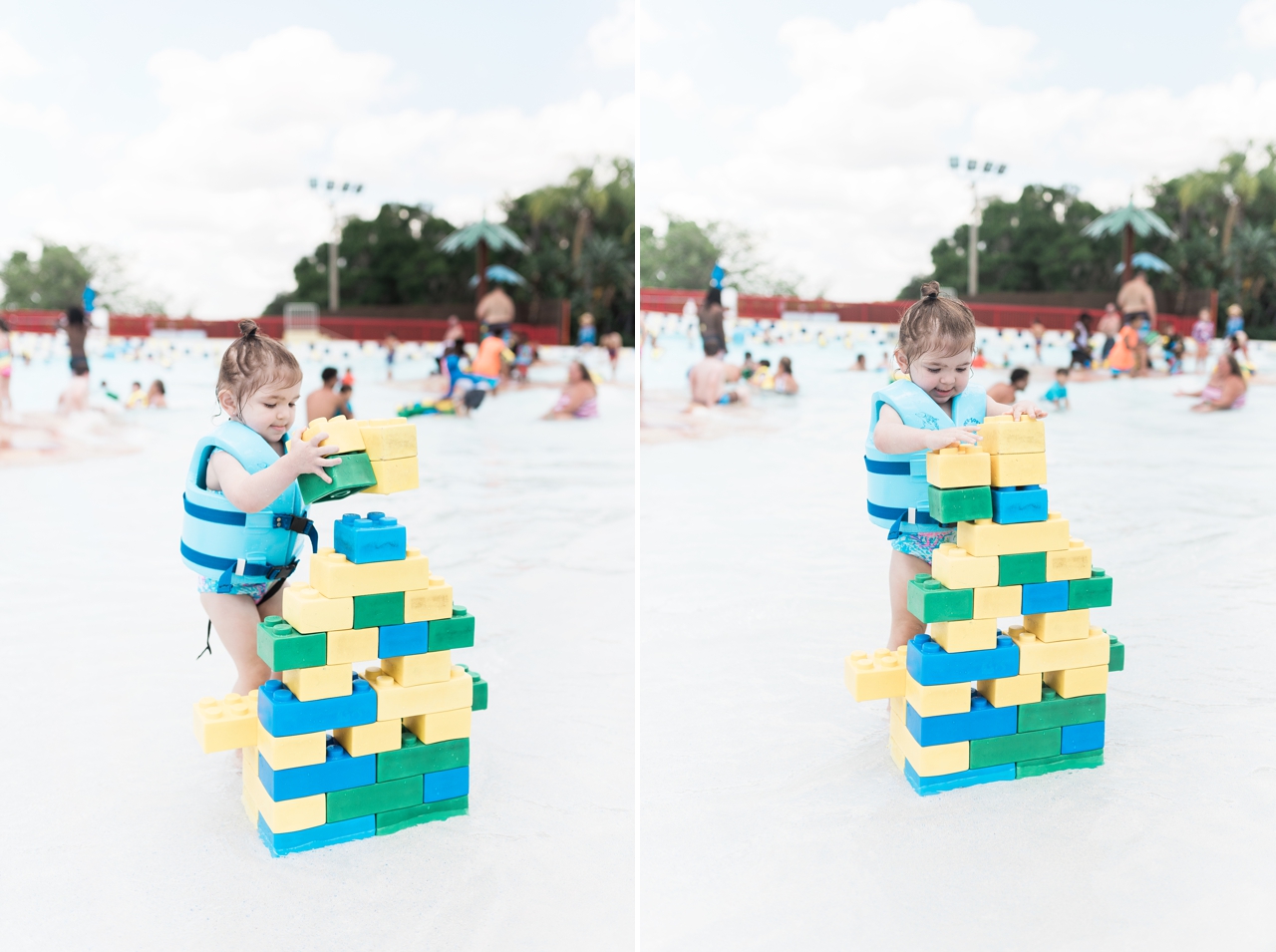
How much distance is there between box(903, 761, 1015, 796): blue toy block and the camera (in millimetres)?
2643

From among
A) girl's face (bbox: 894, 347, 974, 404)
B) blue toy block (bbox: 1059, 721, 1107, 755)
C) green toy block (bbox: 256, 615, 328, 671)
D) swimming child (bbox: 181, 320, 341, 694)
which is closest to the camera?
green toy block (bbox: 256, 615, 328, 671)

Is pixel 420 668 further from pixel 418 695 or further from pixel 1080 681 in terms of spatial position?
pixel 1080 681

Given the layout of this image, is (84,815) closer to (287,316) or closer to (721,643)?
(721,643)

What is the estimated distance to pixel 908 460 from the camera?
2982 mm

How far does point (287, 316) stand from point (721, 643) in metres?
18.6

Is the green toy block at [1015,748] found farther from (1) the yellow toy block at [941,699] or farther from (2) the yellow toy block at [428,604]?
(2) the yellow toy block at [428,604]

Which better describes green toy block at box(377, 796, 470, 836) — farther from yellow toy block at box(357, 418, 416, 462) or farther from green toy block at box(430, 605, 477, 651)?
yellow toy block at box(357, 418, 416, 462)

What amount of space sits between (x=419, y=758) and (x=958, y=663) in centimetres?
134

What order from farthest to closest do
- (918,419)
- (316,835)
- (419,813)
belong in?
(918,419) < (419,813) < (316,835)

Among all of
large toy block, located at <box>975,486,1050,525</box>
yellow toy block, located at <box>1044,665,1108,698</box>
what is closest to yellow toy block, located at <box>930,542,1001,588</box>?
large toy block, located at <box>975,486,1050,525</box>

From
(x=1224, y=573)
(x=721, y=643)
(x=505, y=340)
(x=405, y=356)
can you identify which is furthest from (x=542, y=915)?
(x=405, y=356)

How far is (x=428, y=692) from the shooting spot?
8.13 ft

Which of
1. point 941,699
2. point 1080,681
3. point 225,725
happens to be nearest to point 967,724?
point 941,699

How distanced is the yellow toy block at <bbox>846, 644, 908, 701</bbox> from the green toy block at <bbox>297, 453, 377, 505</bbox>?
1305 mm
